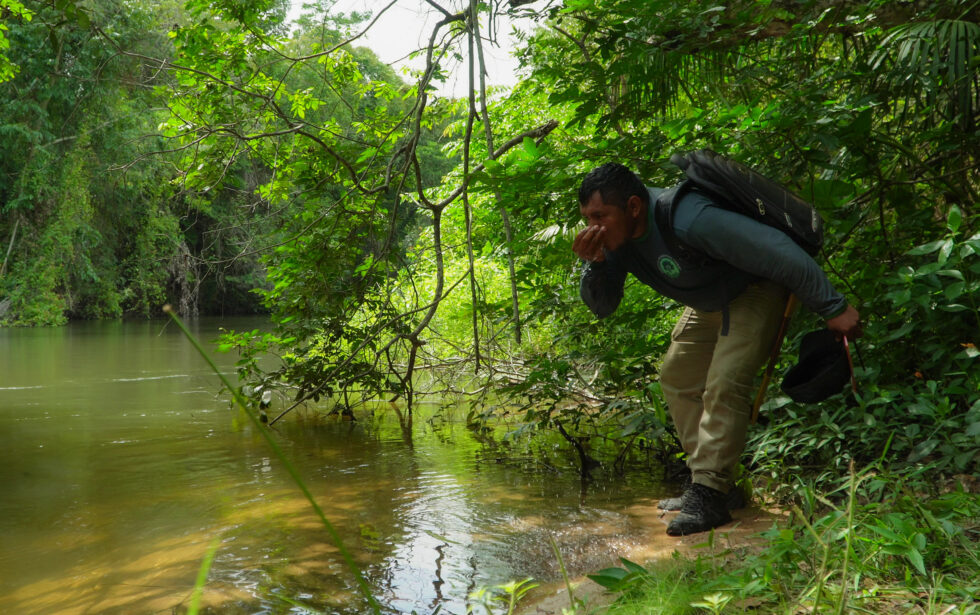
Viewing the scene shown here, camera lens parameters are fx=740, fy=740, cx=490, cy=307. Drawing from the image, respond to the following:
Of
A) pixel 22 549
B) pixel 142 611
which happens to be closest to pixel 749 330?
pixel 142 611

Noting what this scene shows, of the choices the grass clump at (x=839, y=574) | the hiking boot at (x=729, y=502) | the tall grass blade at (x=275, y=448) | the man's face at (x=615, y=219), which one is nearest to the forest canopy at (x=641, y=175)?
the hiking boot at (x=729, y=502)

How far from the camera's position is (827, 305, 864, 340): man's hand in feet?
8.87

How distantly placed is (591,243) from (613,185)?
0.24 m

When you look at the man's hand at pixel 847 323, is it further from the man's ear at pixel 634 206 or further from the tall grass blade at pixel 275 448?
the tall grass blade at pixel 275 448

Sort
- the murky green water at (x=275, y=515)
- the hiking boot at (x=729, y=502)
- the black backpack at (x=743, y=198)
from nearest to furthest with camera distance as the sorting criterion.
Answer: the murky green water at (x=275, y=515) < the black backpack at (x=743, y=198) < the hiking boot at (x=729, y=502)

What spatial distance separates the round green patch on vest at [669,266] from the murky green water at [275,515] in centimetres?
107

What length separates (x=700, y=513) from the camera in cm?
294

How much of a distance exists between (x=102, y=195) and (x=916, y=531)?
2910 centimetres

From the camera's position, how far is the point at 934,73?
3182 millimetres

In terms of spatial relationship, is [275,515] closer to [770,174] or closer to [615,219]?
[615,219]

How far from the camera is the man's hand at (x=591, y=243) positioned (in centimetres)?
295

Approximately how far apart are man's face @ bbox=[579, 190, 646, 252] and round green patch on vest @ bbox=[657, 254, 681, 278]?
0.46 ft

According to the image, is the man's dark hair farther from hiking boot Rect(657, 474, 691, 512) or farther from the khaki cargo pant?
hiking boot Rect(657, 474, 691, 512)

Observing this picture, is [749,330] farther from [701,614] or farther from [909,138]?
[909,138]
